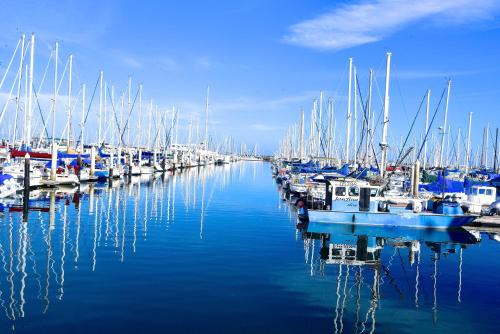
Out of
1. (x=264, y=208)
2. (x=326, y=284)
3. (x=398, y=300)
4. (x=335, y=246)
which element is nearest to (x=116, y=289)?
(x=326, y=284)

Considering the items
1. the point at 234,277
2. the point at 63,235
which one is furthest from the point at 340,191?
the point at 63,235

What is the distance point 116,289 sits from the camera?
1560 cm

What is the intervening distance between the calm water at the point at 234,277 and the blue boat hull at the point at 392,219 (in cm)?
85

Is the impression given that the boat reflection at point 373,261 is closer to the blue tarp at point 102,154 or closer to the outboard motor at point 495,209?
the outboard motor at point 495,209

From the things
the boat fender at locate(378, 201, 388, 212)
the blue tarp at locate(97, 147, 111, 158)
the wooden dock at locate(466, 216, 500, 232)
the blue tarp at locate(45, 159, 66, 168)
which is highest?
the blue tarp at locate(97, 147, 111, 158)

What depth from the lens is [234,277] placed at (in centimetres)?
1802

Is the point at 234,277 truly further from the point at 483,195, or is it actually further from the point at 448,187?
the point at 448,187

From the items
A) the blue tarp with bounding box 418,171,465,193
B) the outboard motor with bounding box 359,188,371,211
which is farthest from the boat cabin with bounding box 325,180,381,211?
the blue tarp with bounding box 418,171,465,193

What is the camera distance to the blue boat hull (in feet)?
99.8

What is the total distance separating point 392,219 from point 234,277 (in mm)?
15876

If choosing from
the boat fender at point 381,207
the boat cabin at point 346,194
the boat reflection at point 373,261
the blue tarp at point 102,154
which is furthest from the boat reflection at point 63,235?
the blue tarp at point 102,154

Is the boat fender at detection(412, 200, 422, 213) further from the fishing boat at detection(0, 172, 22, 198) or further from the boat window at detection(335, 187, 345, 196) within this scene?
the fishing boat at detection(0, 172, 22, 198)

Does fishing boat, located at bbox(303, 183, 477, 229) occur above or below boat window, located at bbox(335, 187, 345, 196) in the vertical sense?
below

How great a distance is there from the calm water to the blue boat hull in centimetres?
85
